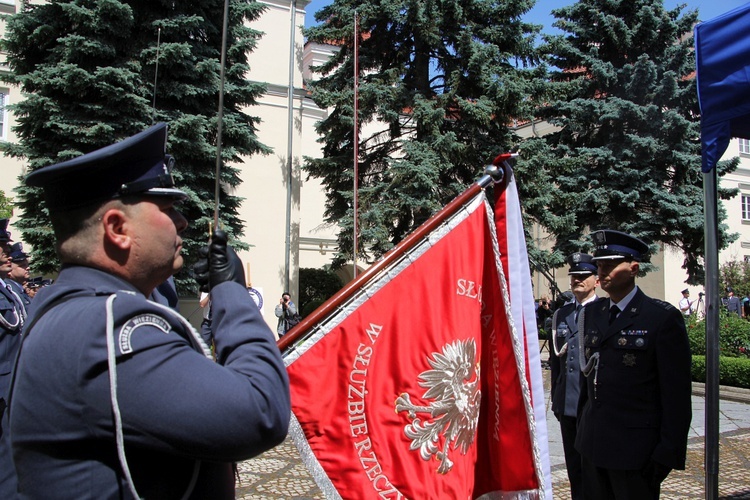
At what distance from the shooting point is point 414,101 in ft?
57.3

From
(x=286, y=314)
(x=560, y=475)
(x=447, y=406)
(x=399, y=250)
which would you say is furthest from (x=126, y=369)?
(x=286, y=314)

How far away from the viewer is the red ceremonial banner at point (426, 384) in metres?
2.50

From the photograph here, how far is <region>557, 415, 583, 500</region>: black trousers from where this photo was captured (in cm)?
500

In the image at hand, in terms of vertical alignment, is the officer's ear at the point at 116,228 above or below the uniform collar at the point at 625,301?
above

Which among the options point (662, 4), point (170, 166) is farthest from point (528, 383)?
point (662, 4)

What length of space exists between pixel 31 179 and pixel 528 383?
7.17ft

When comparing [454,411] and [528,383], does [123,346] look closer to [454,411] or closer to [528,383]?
[454,411]

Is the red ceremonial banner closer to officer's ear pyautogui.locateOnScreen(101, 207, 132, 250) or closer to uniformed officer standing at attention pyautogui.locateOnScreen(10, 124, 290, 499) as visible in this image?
uniformed officer standing at attention pyautogui.locateOnScreen(10, 124, 290, 499)

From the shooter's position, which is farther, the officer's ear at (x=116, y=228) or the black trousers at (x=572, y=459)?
the black trousers at (x=572, y=459)

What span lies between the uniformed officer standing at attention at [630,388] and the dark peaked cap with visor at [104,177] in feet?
9.76

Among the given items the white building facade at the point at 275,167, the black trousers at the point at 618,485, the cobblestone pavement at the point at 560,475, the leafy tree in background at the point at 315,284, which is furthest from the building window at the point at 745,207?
the black trousers at the point at 618,485

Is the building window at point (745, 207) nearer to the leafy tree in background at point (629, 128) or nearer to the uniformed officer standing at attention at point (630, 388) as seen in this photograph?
the leafy tree in background at point (629, 128)

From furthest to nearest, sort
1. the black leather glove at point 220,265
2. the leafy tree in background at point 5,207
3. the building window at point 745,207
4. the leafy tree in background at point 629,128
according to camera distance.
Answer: the building window at point 745,207 < the leafy tree in background at point 629,128 < the leafy tree in background at point 5,207 < the black leather glove at point 220,265

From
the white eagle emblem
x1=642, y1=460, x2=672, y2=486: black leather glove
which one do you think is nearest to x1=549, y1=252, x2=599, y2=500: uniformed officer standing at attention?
x1=642, y1=460, x2=672, y2=486: black leather glove
